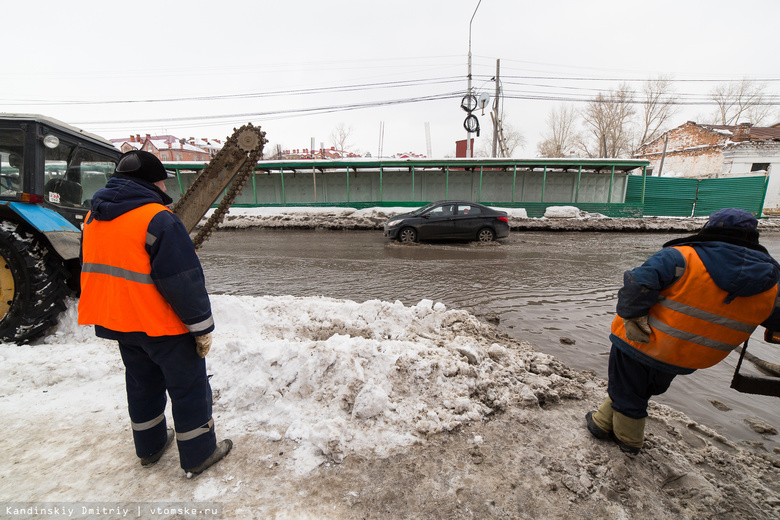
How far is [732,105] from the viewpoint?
43281 millimetres

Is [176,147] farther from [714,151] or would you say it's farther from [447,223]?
[714,151]

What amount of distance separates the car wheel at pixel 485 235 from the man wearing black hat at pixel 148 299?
11.2 m

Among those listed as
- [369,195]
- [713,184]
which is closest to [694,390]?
[369,195]

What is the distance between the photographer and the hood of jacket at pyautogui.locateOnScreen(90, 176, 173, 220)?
6.16 feet

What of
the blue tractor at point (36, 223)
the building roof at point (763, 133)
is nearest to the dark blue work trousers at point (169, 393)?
the blue tractor at point (36, 223)

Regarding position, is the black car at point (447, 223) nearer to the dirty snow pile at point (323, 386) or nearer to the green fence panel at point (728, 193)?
the dirty snow pile at point (323, 386)

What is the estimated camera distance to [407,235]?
12141mm

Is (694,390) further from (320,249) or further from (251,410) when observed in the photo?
(320,249)

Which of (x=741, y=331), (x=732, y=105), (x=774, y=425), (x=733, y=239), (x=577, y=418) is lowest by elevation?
(x=774, y=425)

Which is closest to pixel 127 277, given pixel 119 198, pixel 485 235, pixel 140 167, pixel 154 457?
pixel 119 198

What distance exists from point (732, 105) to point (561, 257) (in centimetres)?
5436

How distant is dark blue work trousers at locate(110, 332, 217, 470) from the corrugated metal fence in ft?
78.3

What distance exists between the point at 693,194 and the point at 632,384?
24.3m

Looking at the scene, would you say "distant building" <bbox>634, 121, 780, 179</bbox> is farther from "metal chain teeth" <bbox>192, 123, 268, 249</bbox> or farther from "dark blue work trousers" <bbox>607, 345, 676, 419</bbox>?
"metal chain teeth" <bbox>192, 123, 268, 249</bbox>
